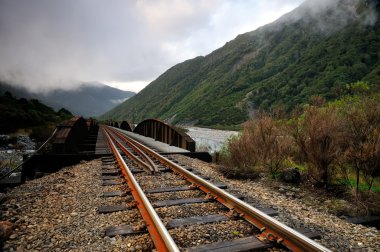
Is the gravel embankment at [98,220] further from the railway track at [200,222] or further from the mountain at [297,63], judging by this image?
the mountain at [297,63]

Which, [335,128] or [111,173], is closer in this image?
[335,128]

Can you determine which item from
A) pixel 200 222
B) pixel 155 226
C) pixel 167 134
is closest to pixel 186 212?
pixel 200 222

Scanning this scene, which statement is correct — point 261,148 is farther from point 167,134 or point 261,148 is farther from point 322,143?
point 167,134

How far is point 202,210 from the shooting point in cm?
433

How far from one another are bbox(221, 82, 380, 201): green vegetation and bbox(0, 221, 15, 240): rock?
475cm

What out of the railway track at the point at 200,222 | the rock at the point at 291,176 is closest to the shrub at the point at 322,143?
the rock at the point at 291,176

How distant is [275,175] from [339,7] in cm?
17773

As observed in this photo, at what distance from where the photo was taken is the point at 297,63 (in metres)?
118

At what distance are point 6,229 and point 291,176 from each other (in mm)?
5848

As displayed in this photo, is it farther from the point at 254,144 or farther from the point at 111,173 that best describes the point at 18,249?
the point at 254,144

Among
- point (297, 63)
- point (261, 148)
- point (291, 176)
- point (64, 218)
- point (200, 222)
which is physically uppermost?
point (297, 63)

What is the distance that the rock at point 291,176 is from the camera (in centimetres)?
701

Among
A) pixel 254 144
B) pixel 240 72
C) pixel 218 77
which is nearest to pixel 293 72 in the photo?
pixel 240 72

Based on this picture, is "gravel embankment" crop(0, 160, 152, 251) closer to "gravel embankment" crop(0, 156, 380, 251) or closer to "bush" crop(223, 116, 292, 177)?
"gravel embankment" crop(0, 156, 380, 251)
